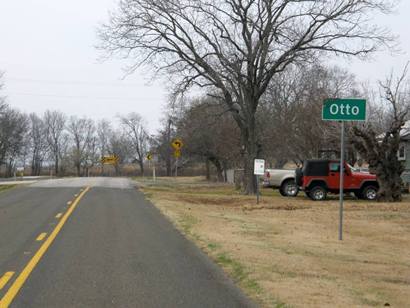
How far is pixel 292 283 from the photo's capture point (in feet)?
25.9

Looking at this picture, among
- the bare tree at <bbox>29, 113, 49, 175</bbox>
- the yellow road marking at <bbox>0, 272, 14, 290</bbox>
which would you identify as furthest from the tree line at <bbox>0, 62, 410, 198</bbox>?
the yellow road marking at <bbox>0, 272, 14, 290</bbox>

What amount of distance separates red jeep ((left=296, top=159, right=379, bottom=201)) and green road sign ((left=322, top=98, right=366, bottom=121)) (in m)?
16.0

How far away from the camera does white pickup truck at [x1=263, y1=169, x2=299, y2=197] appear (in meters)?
31.1

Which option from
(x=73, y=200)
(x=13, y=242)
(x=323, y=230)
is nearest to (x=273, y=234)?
(x=323, y=230)

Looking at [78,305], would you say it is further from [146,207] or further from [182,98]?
[182,98]

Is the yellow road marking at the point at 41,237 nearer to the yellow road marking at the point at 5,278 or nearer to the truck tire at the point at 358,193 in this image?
the yellow road marking at the point at 5,278

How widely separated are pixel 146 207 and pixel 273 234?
8227 millimetres

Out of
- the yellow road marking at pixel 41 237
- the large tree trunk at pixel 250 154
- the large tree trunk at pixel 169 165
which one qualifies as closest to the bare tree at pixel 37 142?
the large tree trunk at pixel 169 165

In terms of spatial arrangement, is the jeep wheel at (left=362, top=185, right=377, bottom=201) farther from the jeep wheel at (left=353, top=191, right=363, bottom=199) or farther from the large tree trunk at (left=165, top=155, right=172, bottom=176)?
the large tree trunk at (left=165, top=155, right=172, bottom=176)

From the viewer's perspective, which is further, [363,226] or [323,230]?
[363,226]

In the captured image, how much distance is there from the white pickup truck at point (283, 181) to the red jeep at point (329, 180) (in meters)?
2.61

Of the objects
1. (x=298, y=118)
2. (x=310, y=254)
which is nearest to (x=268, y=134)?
(x=298, y=118)

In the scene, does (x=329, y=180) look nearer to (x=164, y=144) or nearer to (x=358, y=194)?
(x=358, y=194)

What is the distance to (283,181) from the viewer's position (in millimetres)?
31203
